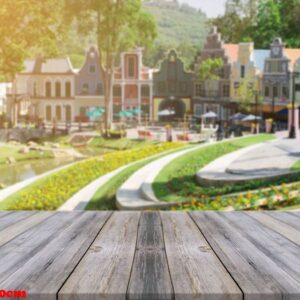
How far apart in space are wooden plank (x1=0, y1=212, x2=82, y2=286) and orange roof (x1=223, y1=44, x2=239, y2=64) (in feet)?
8.94

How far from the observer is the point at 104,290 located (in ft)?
4.81

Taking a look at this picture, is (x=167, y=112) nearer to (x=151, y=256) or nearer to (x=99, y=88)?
(x=99, y=88)

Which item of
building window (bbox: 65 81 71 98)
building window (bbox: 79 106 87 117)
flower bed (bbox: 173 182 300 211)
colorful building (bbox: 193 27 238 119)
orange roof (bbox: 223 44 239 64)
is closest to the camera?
flower bed (bbox: 173 182 300 211)

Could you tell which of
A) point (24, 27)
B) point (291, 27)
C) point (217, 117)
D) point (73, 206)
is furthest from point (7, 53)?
point (291, 27)

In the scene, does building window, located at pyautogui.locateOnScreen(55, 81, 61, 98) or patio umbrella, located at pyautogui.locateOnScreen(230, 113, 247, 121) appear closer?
patio umbrella, located at pyautogui.locateOnScreen(230, 113, 247, 121)

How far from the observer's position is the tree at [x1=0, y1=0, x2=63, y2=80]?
6.03 meters

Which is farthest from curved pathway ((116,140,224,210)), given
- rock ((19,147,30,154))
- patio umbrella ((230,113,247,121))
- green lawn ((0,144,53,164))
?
rock ((19,147,30,154))

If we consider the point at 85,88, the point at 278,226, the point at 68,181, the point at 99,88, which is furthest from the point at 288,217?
the point at 85,88

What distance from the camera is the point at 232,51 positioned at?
524cm

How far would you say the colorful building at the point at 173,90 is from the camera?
594 centimetres

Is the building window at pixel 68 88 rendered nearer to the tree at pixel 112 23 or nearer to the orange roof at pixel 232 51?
the tree at pixel 112 23

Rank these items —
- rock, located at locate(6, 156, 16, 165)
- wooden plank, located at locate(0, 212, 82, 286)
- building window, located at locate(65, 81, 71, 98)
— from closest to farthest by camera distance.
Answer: wooden plank, located at locate(0, 212, 82, 286) < building window, located at locate(65, 81, 71, 98) < rock, located at locate(6, 156, 16, 165)

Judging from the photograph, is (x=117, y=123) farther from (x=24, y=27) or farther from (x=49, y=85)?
(x=24, y=27)

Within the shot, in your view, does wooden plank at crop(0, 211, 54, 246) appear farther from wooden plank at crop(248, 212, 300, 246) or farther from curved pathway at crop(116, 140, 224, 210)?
curved pathway at crop(116, 140, 224, 210)
